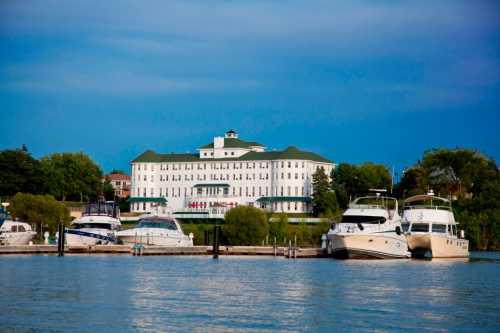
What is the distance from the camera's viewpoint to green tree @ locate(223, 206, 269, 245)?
123438 millimetres

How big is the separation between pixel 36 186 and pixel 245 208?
64.2 meters

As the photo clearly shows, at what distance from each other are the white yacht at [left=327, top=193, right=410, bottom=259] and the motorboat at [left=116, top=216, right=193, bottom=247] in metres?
15.7

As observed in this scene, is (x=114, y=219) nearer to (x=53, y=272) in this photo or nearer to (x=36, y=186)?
(x=53, y=272)

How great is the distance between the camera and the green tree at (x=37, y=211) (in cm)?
12269

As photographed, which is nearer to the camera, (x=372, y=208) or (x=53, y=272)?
(x=53, y=272)

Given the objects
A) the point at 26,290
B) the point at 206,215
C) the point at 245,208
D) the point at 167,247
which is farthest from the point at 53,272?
the point at 206,215

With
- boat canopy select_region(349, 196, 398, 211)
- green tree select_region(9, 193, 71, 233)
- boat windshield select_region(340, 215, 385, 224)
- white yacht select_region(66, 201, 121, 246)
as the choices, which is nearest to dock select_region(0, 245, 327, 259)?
white yacht select_region(66, 201, 121, 246)

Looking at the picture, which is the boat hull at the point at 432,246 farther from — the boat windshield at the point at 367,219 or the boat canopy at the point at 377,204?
the boat windshield at the point at 367,219

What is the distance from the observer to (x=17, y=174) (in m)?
180

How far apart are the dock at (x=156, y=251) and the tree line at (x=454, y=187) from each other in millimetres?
37078

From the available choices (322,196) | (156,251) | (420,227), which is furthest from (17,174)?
→ (420,227)

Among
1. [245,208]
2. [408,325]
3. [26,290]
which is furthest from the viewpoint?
[245,208]

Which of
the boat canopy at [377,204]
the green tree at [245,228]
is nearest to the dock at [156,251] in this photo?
the boat canopy at [377,204]

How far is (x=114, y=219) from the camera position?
9681 cm
